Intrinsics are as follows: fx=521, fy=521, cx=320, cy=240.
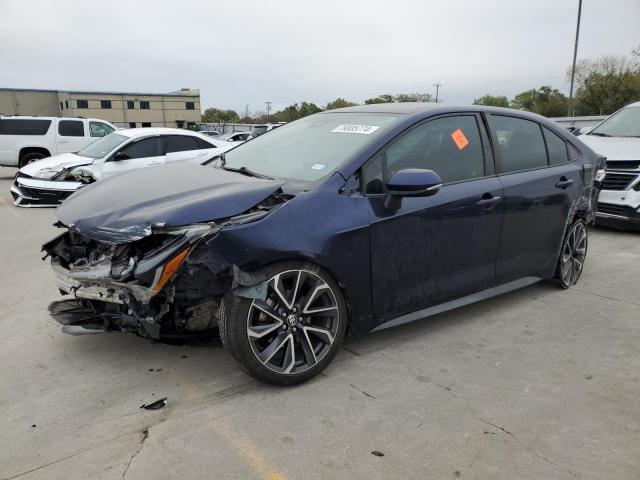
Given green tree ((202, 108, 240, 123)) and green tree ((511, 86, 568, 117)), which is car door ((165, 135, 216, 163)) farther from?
green tree ((202, 108, 240, 123))

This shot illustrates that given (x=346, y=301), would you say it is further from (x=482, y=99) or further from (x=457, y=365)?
(x=482, y=99)

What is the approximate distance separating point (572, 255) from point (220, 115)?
106m

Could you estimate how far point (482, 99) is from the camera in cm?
7888

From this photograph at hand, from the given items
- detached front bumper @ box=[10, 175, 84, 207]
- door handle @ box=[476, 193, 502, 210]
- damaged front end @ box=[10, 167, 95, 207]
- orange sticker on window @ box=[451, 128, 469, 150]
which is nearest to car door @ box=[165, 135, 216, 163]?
damaged front end @ box=[10, 167, 95, 207]

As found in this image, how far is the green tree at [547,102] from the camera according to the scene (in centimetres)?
5600

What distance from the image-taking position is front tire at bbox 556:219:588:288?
479 centimetres

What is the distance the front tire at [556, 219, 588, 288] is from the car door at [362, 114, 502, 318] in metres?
1.15

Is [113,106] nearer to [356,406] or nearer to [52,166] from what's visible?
[52,166]

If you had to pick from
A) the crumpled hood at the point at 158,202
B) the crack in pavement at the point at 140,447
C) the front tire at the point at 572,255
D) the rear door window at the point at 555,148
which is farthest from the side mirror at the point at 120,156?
the crack in pavement at the point at 140,447

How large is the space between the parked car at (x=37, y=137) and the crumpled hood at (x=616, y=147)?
14.3 m

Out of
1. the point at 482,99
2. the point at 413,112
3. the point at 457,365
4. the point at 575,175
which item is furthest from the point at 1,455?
the point at 482,99

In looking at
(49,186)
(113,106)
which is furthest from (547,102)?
(49,186)

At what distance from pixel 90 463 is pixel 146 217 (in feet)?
4.13

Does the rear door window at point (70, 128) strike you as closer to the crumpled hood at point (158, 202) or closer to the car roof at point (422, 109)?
the crumpled hood at point (158, 202)
